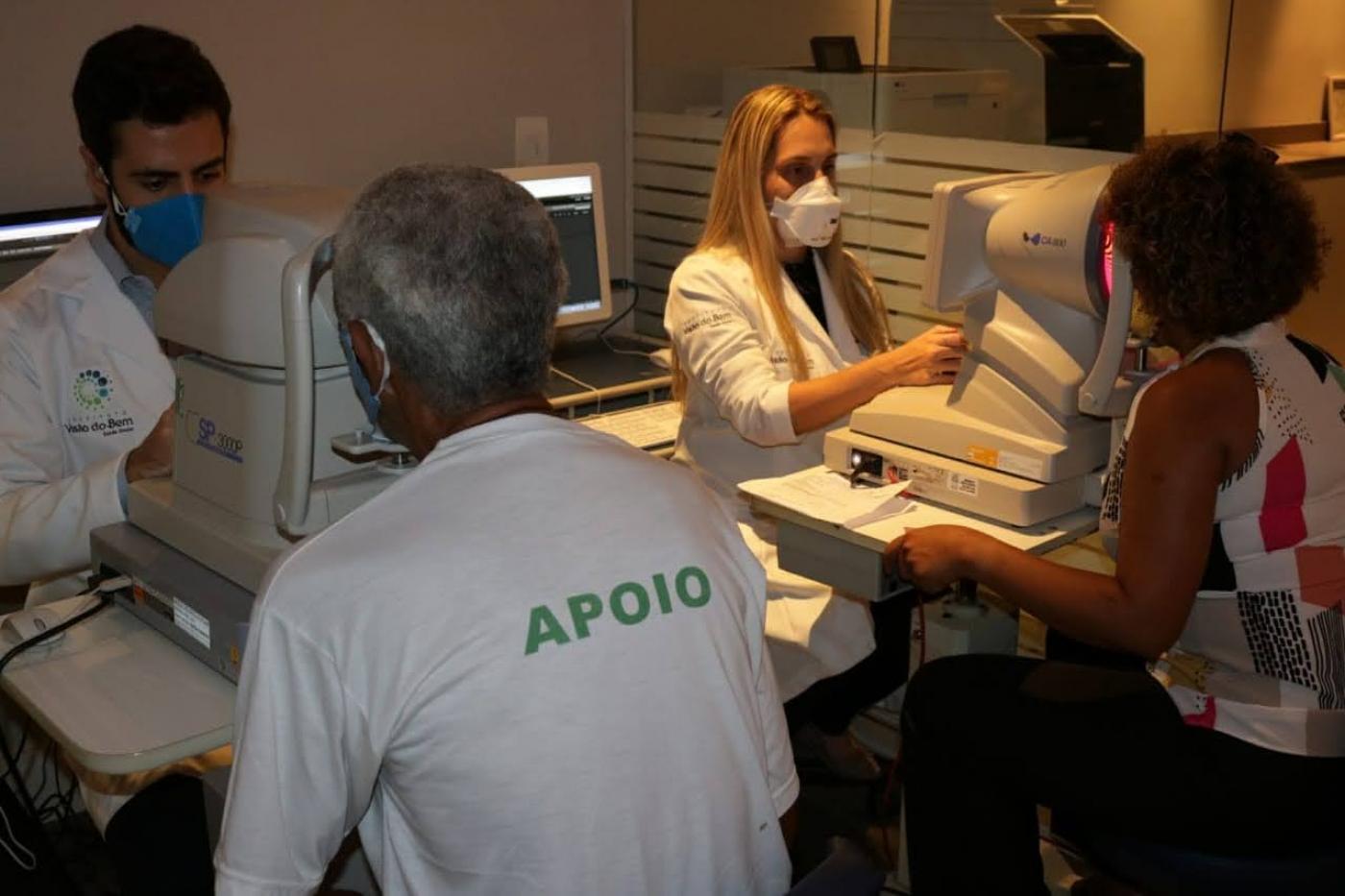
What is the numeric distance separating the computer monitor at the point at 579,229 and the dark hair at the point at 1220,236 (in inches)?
62.8

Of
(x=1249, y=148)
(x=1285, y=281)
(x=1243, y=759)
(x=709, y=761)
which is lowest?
(x=1243, y=759)

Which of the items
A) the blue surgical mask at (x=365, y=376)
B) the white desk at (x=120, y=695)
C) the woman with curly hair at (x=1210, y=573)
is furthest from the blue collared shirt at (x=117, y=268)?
the woman with curly hair at (x=1210, y=573)

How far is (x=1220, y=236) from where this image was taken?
5.32 feet

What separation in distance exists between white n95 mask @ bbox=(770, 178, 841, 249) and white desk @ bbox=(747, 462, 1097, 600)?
0.62 metres

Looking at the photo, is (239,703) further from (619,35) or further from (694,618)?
(619,35)

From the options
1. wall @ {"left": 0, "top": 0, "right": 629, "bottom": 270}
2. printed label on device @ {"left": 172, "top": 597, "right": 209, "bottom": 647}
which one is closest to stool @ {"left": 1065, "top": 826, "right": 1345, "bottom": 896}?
printed label on device @ {"left": 172, "top": 597, "right": 209, "bottom": 647}

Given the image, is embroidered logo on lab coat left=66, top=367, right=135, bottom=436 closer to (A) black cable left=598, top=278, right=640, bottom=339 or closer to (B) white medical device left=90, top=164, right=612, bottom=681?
(B) white medical device left=90, top=164, right=612, bottom=681

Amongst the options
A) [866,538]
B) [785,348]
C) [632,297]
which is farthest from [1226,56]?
[866,538]

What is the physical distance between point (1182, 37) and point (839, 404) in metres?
2.73

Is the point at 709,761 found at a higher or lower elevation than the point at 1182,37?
lower

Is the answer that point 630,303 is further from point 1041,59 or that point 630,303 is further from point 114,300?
point 114,300

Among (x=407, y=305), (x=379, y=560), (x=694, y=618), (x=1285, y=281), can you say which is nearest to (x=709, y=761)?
(x=694, y=618)

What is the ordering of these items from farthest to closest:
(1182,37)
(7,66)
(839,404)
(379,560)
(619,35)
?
(1182,37) < (619,35) < (7,66) < (839,404) < (379,560)

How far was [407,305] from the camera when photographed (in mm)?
1123
